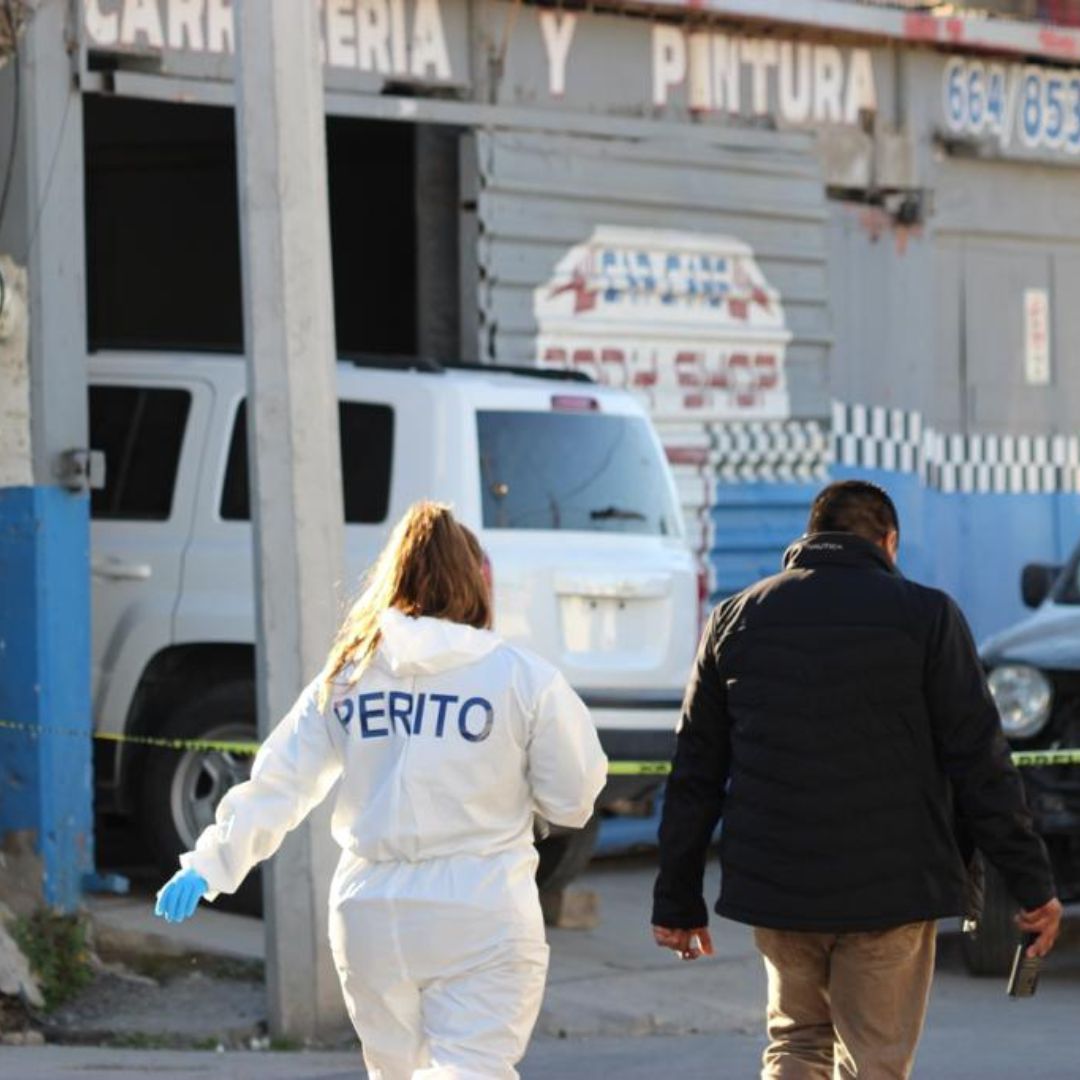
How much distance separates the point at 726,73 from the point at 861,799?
910cm

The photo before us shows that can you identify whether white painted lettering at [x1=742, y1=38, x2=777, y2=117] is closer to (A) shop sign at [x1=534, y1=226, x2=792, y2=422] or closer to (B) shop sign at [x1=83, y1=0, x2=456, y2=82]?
(A) shop sign at [x1=534, y1=226, x2=792, y2=422]

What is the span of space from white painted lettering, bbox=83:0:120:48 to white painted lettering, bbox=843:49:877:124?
4.83 m

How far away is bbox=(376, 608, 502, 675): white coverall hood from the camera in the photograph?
221 inches

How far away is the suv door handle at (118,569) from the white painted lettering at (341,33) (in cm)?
259

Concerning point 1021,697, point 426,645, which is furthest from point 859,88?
point 426,645

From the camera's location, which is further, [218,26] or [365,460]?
[218,26]

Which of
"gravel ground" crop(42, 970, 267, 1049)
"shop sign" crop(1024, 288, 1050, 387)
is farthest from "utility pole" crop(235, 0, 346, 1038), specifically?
"shop sign" crop(1024, 288, 1050, 387)

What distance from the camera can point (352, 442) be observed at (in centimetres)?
1116

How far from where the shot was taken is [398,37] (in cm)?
1283

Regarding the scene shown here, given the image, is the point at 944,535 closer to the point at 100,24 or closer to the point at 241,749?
the point at 241,749

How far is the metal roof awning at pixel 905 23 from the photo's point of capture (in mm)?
14086

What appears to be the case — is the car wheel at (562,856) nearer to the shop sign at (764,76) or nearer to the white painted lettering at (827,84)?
the shop sign at (764,76)

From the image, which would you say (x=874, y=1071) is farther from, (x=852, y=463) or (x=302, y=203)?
(x=852, y=463)

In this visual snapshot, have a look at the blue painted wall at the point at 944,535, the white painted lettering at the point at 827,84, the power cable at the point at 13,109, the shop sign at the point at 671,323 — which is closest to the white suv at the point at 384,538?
the power cable at the point at 13,109
